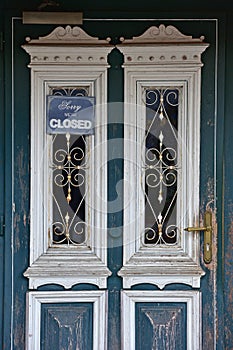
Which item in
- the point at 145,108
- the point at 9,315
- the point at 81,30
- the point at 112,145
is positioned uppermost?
the point at 81,30

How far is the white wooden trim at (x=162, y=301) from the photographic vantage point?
140 inches

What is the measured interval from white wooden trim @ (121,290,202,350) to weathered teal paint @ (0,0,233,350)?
0.15 ft

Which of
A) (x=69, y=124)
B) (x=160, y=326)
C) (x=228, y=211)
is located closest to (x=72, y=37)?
(x=69, y=124)

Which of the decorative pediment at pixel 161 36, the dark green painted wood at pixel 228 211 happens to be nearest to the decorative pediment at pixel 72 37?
the decorative pediment at pixel 161 36

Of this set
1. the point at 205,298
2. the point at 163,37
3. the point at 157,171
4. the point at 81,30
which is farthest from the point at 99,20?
the point at 205,298

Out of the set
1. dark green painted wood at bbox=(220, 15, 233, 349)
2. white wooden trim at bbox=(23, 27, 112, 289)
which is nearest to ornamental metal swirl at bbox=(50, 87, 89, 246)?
white wooden trim at bbox=(23, 27, 112, 289)

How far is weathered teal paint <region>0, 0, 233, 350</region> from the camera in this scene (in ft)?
11.6

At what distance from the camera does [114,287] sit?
11.7 feet

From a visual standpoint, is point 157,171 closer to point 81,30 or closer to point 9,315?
point 81,30

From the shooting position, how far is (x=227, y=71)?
3.57 m

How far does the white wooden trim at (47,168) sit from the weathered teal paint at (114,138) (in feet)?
0.16

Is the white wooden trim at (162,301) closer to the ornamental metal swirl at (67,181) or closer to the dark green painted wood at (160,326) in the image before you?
the dark green painted wood at (160,326)

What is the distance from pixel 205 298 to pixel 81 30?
1837mm

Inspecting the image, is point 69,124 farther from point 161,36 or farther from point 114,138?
point 161,36
